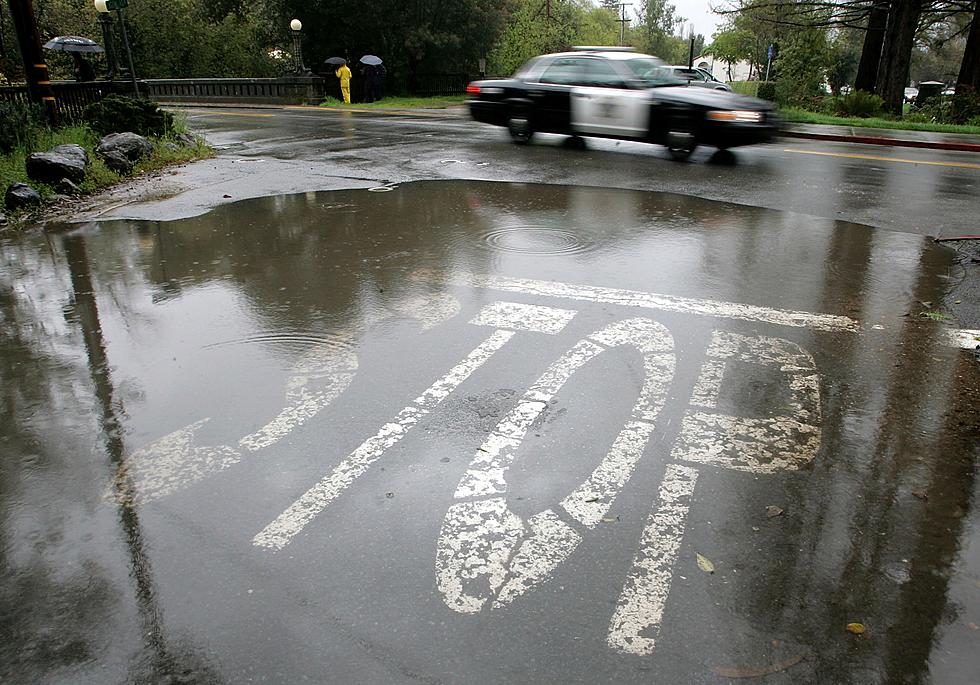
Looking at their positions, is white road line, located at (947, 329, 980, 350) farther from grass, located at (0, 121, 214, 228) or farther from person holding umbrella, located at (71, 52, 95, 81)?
A: person holding umbrella, located at (71, 52, 95, 81)

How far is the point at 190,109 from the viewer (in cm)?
3100

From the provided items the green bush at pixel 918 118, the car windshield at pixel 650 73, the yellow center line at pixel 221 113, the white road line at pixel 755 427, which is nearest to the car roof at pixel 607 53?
the car windshield at pixel 650 73

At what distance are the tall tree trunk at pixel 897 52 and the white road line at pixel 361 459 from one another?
24596 millimetres

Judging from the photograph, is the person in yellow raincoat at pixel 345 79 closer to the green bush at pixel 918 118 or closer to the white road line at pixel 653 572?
the green bush at pixel 918 118

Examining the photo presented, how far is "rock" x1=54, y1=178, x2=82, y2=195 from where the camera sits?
428 inches

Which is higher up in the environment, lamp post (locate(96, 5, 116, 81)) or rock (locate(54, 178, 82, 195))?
lamp post (locate(96, 5, 116, 81))

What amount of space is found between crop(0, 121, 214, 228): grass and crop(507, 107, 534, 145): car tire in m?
6.31

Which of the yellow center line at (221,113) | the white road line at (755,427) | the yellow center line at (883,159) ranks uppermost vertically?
the yellow center line at (883,159)

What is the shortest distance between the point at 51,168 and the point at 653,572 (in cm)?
1121

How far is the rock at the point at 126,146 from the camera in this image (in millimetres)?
13109

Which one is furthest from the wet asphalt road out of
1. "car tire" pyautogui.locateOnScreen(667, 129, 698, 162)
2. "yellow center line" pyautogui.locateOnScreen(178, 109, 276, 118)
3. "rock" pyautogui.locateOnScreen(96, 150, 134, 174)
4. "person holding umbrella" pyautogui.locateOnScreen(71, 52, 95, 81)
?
"yellow center line" pyautogui.locateOnScreen(178, 109, 276, 118)

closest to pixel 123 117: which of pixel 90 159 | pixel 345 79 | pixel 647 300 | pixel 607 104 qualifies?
pixel 90 159

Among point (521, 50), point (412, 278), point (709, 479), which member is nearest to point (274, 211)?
point (412, 278)

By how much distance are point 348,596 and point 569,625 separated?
34.9 inches
